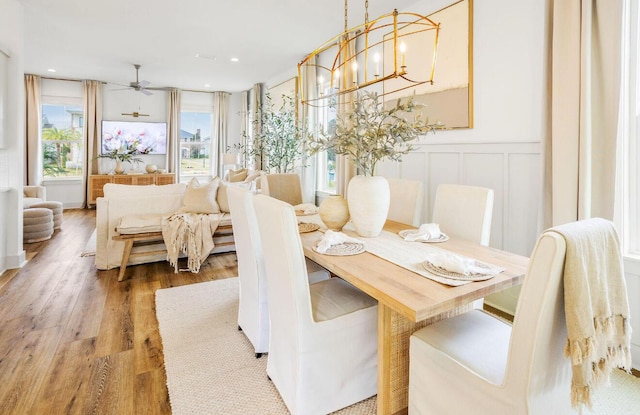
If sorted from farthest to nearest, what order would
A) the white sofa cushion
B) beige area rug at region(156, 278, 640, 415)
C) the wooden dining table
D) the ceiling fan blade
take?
the ceiling fan blade, the white sofa cushion, beige area rug at region(156, 278, 640, 415), the wooden dining table

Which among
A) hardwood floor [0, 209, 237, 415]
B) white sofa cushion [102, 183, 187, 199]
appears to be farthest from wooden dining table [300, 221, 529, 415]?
white sofa cushion [102, 183, 187, 199]

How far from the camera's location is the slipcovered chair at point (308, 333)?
1.53m

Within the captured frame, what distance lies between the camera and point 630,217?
2.20 meters

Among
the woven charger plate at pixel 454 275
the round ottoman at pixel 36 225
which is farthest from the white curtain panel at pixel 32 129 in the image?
the woven charger plate at pixel 454 275

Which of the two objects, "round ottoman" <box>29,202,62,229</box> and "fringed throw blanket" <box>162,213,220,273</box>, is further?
"round ottoman" <box>29,202,62,229</box>

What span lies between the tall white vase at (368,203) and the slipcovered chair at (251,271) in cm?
57

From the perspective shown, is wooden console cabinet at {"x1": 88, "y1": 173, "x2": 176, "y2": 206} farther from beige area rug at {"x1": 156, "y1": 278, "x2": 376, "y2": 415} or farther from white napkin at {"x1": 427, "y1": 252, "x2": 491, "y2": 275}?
white napkin at {"x1": 427, "y1": 252, "x2": 491, "y2": 275}

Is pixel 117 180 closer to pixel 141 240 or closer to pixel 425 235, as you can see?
pixel 141 240

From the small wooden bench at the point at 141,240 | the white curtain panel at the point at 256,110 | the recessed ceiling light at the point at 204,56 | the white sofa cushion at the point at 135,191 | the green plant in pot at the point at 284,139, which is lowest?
the small wooden bench at the point at 141,240

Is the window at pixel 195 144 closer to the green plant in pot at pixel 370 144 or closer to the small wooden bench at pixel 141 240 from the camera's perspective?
the small wooden bench at pixel 141 240

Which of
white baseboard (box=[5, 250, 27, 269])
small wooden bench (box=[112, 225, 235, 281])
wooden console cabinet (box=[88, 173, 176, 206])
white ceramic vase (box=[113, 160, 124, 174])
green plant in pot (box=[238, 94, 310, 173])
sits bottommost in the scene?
white baseboard (box=[5, 250, 27, 269])

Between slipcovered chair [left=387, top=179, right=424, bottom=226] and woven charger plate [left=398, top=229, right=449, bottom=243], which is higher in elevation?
slipcovered chair [left=387, top=179, right=424, bottom=226]

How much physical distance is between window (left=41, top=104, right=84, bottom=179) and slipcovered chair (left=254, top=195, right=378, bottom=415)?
26.5ft

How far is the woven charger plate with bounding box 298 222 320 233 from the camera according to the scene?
90.0 inches
